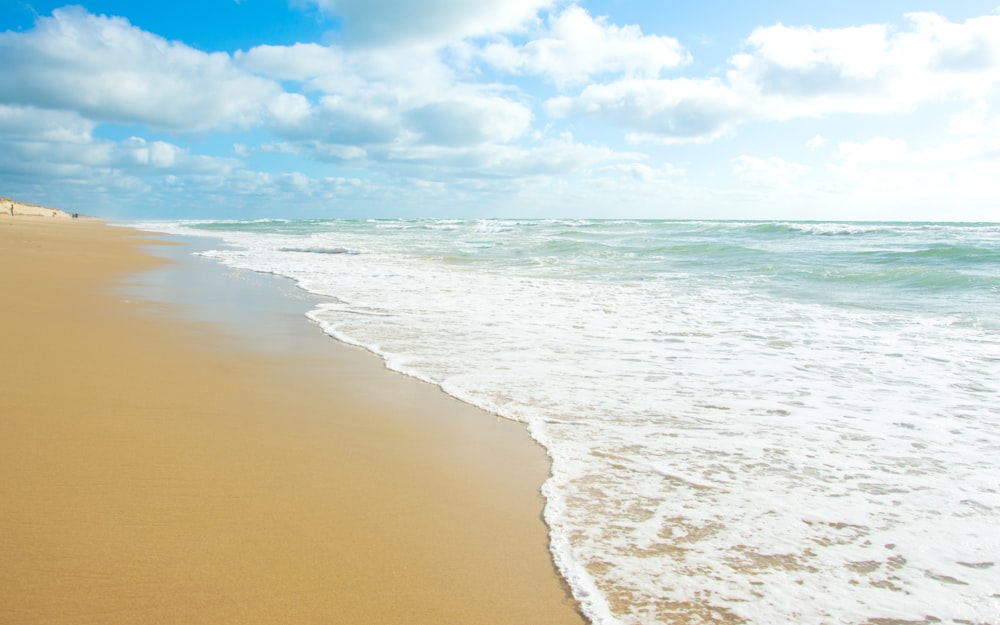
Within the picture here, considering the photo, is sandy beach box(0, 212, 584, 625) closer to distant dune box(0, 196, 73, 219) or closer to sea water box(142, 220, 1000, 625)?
sea water box(142, 220, 1000, 625)

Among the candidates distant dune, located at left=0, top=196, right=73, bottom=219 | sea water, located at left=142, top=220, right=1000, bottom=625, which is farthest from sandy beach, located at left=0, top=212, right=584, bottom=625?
distant dune, located at left=0, top=196, right=73, bottom=219

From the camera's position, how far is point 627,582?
2.44 metres

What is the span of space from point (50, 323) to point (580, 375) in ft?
18.3

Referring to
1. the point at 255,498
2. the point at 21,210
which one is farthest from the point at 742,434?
the point at 21,210

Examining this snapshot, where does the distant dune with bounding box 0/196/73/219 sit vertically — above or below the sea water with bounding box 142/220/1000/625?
above

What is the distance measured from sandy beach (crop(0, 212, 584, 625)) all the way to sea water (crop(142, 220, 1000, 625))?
34 cm

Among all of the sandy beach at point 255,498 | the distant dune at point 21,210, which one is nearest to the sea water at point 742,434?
the sandy beach at point 255,498

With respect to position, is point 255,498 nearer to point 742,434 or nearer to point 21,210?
point 742,434

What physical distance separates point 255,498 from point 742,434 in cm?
303

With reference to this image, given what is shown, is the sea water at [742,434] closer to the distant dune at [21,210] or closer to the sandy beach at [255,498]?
the sandy beach at [255,498]

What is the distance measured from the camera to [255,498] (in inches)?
114

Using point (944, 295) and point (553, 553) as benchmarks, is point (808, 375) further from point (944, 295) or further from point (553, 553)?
point (944, 295)

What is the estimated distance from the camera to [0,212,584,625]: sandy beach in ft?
7.11

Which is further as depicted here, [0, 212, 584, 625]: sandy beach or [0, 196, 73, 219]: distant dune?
[0, 196, 73, 219]: distant dune
